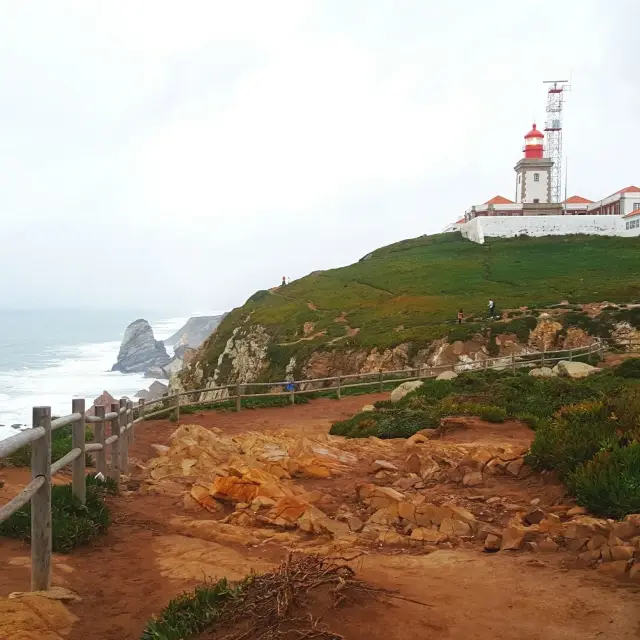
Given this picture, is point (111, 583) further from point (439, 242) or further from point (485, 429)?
point (439, 242)

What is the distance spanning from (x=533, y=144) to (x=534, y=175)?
5.11 metres

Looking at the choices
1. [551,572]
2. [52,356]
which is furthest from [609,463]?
[52,356]

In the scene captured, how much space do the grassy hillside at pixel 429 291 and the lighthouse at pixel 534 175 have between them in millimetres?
13708

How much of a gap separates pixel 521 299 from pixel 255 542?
143 feet

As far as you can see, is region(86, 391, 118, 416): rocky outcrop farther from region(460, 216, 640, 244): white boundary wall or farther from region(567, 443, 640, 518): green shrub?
region(460, 216, 640, 244): white boundary wall

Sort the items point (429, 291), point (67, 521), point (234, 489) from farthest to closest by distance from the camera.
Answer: point (429, 291)
point (234, 489)
point (67, 521)

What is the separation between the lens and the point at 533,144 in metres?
87.4

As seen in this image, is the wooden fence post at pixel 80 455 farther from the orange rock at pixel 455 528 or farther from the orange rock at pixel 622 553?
the orange rock at pixel 622 553

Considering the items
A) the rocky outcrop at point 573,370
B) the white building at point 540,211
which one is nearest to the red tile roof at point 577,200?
the white building at point 540,211

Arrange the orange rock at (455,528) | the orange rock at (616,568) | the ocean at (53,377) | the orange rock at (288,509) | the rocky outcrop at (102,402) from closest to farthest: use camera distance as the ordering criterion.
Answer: the orange rock at (616,568) < the orange rock at (455,528) < the orange rock at (288,509) < the rocky outcrop at (102,402) < the ocean at (53,377)

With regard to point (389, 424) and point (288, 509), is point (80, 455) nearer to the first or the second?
point (288, 509)

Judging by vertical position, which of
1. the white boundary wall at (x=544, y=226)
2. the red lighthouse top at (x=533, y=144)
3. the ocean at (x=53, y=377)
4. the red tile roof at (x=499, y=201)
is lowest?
the ocean at (x=53, y=377)

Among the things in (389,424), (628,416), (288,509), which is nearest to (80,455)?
(288,509)

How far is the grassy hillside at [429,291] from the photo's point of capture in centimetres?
4316
